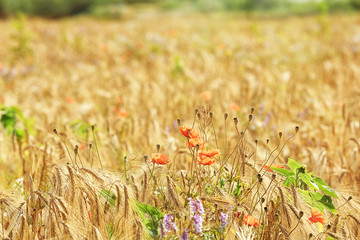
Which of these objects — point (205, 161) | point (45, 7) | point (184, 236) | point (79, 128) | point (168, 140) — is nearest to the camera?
point (184, 236)

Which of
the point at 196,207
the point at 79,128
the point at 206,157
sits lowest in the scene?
the point at 79,128

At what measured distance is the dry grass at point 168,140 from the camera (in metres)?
1.23

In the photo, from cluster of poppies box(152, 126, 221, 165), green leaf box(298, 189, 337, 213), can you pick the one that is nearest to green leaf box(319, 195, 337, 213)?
green leaf box(298, 189, 337, 213)

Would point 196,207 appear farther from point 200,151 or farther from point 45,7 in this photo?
point 45,7

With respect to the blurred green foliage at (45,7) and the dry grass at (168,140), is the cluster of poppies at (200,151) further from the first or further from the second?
the blurred green foliage at (45,7)

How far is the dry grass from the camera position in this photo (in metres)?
1.23

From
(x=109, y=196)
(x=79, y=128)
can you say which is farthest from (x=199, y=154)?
(x=79, y=128)

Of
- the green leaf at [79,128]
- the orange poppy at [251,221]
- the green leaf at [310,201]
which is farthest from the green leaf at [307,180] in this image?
the green leaf at [79,128]

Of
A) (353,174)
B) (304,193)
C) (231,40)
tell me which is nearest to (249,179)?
(304,193)

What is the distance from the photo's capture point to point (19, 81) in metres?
5.13

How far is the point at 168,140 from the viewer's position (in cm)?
191

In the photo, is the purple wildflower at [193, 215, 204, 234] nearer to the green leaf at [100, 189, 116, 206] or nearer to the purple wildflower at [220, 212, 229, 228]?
the purple wildflower at [220, 212, 229, 228]

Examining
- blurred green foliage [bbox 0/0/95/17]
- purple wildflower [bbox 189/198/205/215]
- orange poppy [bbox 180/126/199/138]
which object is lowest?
purple wildflower [bbox 189/198/205/215]

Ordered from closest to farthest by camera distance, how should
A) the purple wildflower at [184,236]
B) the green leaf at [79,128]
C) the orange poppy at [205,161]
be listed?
the purple wildflower at [184,236], the orange poppy at [205,161], the green leaf at [79,128]
